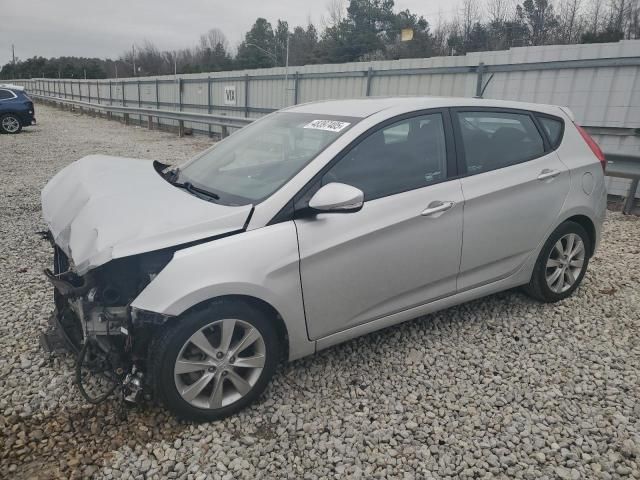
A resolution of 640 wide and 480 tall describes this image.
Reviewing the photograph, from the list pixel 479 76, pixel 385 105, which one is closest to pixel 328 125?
pixel 385 105

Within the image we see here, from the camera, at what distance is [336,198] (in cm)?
247

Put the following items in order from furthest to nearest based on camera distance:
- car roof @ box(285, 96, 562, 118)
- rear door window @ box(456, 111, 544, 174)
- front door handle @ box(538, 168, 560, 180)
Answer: front door handle @ box(538, 168, 560, 180) → rear door window @ box(456, 111, 544, 174) → car roof @ box(285, 96, 562, 118)

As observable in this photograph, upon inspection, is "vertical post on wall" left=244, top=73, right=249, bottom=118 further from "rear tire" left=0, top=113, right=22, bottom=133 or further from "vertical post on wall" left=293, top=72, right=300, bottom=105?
"rear tire" left=0, top=113, right=22, bottom=133

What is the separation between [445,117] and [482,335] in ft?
5.20

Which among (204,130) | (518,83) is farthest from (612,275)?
(204,130)

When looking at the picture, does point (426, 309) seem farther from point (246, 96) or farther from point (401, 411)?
point (246, 96)

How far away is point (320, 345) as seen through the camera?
2758mm

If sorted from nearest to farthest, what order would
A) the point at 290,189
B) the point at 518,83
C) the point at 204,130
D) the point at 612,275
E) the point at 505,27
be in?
1. the point at 290,189
2. the point at 612,275
3. the point at 518,83
4. the point at 204,130
5. the point at 505,27

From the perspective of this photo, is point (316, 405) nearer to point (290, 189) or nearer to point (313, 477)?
point (313, 477)

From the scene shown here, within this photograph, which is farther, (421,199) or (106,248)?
(421,199)

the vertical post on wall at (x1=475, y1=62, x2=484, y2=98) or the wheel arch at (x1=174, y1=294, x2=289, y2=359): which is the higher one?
the vertical post on wall at (x1=475, y1=62, x2=484, y2=98)

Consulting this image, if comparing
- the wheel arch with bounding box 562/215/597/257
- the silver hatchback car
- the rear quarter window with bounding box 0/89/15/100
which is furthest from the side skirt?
the rear quarter window with bounding box 0/89/15/100

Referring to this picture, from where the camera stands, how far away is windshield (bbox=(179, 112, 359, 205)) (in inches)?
109

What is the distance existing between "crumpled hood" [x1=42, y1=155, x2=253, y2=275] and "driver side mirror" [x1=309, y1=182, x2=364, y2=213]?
0.37 m
